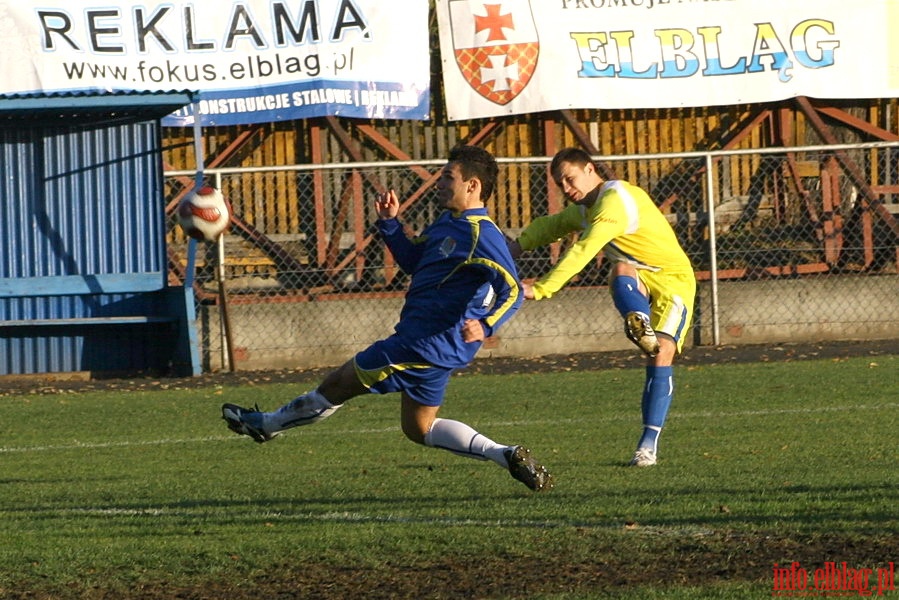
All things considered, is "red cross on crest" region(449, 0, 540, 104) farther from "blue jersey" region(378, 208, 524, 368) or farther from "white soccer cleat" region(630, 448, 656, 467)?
"blue jersey" region(378, 208, 524, 368)

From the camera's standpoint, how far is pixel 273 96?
1680cm

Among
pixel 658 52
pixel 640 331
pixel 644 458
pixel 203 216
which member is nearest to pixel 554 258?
pixel 658 52

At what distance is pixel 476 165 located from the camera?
7.36m

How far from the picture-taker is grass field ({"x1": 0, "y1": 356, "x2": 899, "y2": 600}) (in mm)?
5660

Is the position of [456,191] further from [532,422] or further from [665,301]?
[532,422]

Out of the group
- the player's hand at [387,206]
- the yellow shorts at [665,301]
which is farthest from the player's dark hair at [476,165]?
the yellow shorts at [665,301]

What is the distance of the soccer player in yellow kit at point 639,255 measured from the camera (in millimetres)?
8586

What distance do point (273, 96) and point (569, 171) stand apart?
861cm

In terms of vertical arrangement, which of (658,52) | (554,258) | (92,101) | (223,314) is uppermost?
(658,52)

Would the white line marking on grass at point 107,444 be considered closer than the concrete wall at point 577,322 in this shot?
Yes

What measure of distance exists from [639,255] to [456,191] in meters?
1.95

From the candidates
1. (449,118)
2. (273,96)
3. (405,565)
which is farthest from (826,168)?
(405,565)

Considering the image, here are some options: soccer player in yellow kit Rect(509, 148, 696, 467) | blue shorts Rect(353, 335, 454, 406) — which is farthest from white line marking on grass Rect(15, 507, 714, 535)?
soccer player in yellow kit Rect(509, 148, 696, 467)

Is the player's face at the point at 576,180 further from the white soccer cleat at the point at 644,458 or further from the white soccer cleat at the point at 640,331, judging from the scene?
the white soccer cleat at the point at 644,458
